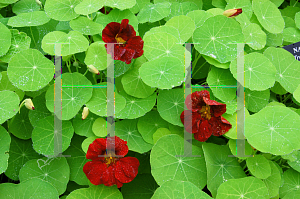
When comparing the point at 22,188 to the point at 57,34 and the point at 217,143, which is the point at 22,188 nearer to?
the point at 57,34

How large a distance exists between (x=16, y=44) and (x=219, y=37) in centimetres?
96

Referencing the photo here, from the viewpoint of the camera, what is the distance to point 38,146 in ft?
3.32

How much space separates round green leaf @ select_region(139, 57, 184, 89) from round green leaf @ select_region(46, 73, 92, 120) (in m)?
0.27

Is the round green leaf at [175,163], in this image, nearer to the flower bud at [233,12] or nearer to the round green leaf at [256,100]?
the round green leaf at [256,100]

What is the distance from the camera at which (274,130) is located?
3.06 ft

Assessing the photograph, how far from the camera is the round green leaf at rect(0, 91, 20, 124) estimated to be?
92 centimetres

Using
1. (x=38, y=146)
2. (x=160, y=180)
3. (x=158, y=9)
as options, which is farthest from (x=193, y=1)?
(x=38, y=146)

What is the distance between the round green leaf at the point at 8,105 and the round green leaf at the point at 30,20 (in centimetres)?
39

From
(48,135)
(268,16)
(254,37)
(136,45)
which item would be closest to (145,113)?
(136,45)

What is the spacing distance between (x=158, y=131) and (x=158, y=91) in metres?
0.19

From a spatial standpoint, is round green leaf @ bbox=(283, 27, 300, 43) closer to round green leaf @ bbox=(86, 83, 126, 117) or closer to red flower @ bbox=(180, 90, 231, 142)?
red flower @ bbox=(180, 90, 231, 142)

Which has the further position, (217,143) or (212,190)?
(217,143)

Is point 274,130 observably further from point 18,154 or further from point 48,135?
point 18,154

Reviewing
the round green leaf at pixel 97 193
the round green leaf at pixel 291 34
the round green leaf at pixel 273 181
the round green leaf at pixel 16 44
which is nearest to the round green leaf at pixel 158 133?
the round green leaf at pixel 97 193
